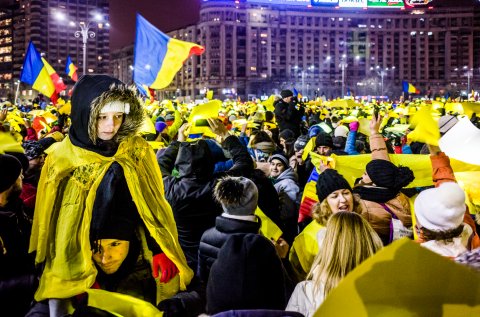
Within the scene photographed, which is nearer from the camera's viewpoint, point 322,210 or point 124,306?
point 124,306

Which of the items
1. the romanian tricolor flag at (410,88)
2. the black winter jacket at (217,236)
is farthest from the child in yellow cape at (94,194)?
the romanian tricolor flag at (410,88)

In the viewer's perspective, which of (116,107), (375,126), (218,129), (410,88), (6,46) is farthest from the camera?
(6,46)

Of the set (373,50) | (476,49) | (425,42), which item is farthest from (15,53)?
(476,49)

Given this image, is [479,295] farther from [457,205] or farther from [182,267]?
[182,267]

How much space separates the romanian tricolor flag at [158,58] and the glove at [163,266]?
25.3ft

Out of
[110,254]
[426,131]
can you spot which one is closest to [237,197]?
[110,254]

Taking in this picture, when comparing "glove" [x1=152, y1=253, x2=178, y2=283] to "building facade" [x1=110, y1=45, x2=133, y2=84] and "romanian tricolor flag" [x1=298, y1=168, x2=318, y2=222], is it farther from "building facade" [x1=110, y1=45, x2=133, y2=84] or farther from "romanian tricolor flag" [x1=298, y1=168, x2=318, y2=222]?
"building facade" [x1=110, y1=45, x2=133, y2=84]

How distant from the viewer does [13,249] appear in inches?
123

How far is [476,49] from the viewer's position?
543 ft

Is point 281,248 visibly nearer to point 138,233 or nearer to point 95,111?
point 138,233

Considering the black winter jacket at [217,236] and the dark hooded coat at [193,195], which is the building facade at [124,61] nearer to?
the dark hooded coat at [193,195]

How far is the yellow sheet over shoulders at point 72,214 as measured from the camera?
3078mm

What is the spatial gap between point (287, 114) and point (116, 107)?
314 inches

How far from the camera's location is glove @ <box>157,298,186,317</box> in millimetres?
2646
